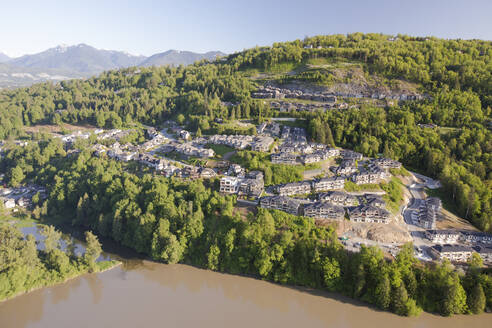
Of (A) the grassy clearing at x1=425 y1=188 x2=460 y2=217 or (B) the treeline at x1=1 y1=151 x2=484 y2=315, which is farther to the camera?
(A) the grassy clearing at x1=425 y1=188 x2=460 y2=217

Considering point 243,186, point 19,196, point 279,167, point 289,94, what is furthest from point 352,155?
point 19,196

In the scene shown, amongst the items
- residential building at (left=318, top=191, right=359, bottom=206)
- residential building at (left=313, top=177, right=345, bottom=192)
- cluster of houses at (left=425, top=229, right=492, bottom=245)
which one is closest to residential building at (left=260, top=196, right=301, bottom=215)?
residential building at (left=318, top=191, right=359, bottom=206)

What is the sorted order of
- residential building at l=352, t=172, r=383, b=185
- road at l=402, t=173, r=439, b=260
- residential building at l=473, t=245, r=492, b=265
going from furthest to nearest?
residential building at l=352, t=172, r=383, b=185
road at l=402, t=173, r=439, b=260
residential building at l=473, t=245, r=492, b=265

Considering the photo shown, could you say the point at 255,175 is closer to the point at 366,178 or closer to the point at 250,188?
the point at 250,188

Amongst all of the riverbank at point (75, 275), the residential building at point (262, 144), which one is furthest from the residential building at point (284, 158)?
the riverbank at point (75, 275)

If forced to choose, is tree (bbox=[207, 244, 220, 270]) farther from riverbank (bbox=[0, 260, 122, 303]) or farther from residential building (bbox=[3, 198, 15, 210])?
residential building (bbox=[3, 198, 15, 210])

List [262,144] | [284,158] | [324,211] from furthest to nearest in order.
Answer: [262,144] → [284,158] → [324,211]

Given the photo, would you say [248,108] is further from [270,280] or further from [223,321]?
[223,321]
